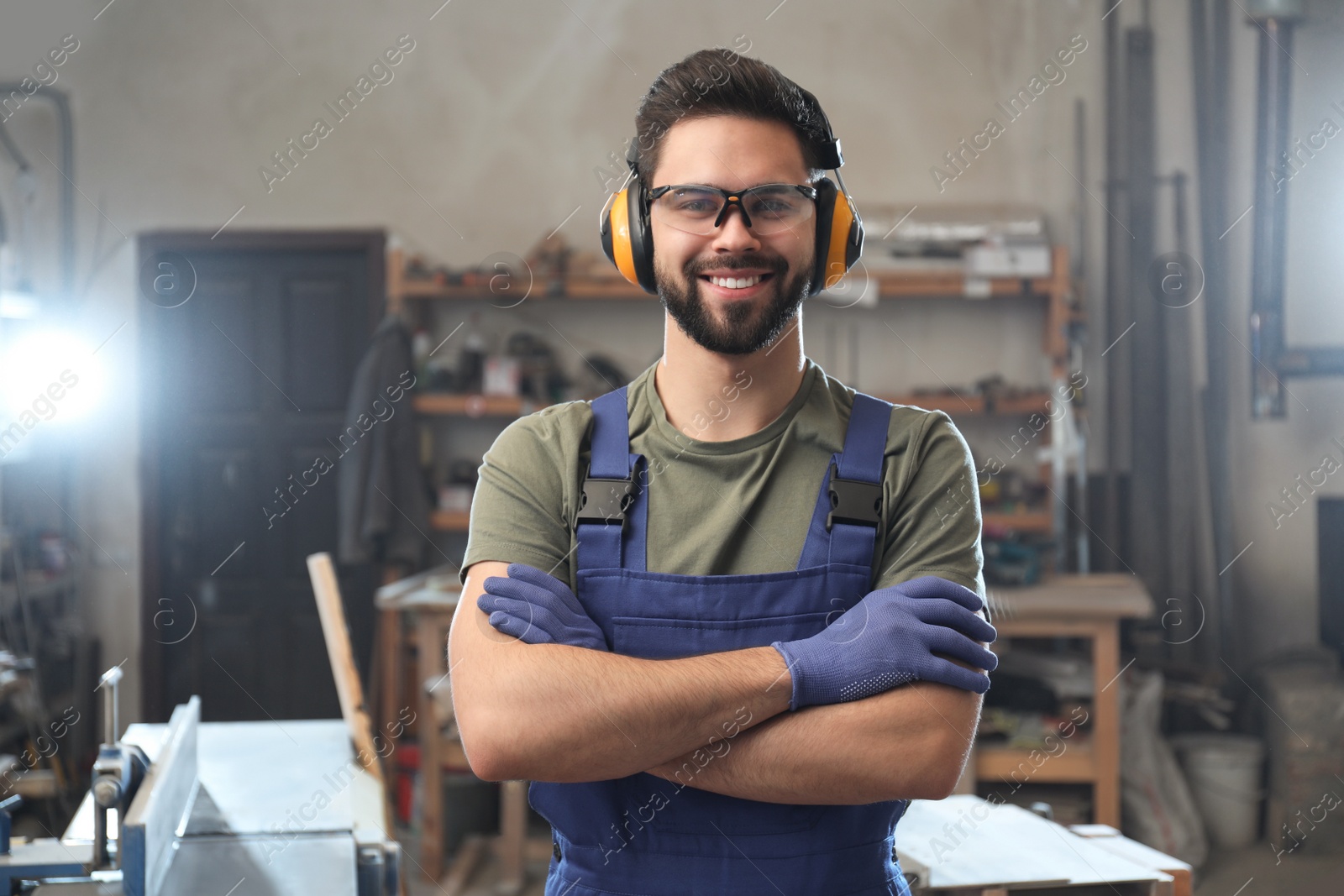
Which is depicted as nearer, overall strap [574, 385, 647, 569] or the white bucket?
overall strap [574, 385, 647, 569]

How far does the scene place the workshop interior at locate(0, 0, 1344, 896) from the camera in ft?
12.4

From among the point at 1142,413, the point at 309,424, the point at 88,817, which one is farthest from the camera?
the point at 309,424

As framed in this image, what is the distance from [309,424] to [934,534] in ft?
12.0

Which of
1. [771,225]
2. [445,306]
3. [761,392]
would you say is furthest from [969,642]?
[445,306]

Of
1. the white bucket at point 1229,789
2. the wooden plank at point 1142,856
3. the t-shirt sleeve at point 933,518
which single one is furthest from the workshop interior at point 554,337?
the t-shirt sleeve at point 933,518

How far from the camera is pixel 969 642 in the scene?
113 centimetres

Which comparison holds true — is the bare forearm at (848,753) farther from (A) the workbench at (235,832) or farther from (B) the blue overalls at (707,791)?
(A) the workbench at (235,832)

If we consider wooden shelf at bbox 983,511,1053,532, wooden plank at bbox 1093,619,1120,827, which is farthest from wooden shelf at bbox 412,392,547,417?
wooden plank at bbox 1093,619,1120,827

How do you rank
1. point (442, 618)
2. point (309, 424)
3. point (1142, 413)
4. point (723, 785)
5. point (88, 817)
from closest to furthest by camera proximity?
point (723, 785) < point (88, 817) < point (442, 618) < point (1142, 413) < point (309, 424)

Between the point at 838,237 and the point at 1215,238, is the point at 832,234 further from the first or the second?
the point at 1215,238

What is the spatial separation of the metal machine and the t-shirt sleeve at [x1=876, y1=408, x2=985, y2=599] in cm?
94

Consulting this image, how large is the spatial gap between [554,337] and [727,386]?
124 inches

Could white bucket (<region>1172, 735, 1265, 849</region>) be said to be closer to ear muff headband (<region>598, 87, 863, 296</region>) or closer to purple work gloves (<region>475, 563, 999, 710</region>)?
purple work gloves (<region>475, 563, 999, 710</region>)

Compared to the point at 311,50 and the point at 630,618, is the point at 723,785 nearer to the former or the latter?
the point at 630,618
